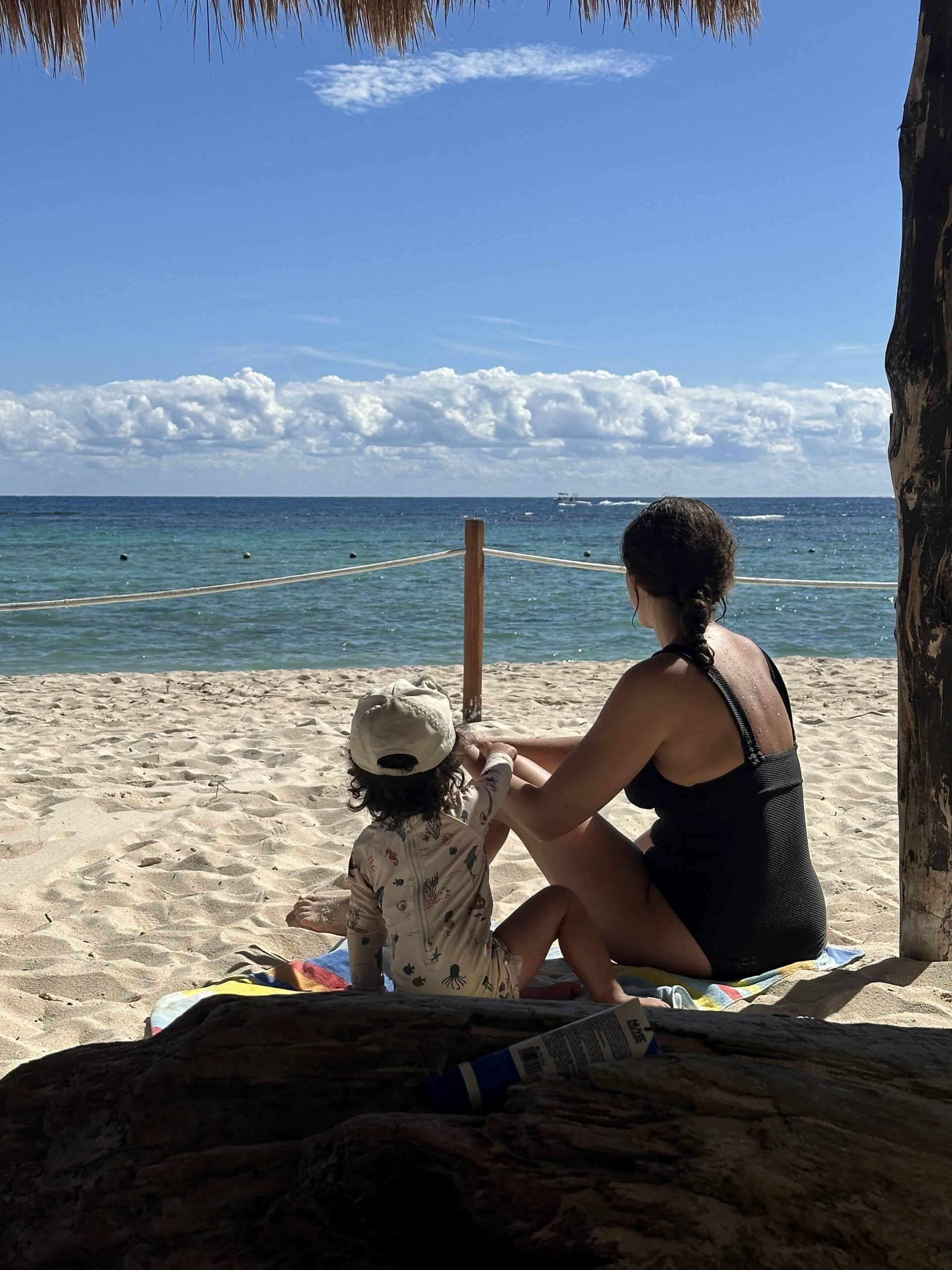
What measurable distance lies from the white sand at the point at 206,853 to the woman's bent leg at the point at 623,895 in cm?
25

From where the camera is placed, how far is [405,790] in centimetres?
211

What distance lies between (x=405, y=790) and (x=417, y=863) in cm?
16

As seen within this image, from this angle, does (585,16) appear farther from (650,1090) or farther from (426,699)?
(650,1090)

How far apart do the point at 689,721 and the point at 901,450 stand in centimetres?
88

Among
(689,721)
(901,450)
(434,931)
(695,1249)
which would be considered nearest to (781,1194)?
(695,1249)

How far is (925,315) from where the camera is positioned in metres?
2.45

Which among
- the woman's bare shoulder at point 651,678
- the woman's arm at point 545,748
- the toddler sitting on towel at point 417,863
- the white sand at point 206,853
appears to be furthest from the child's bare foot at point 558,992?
the woman's bare shoulder at point 651,678

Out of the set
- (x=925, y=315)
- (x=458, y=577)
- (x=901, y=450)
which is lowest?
(x=458, y=577)

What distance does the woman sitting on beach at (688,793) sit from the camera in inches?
93.5

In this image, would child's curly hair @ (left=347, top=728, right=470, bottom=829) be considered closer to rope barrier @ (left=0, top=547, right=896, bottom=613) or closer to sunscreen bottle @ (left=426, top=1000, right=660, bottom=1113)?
sunscreen bottle @ (left=426, top=1000, right=660, bottom=1113)

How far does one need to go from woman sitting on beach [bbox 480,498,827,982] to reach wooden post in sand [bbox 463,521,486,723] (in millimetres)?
3423

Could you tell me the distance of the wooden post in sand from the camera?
6.06 meters

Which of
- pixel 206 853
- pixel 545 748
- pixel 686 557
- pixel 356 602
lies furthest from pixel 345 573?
pixel 356 602

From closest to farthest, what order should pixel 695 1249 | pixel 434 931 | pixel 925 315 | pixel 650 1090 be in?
pixel 695 1249 → pixel 650 1090 → pixel 434 931 → pixel 925 315
